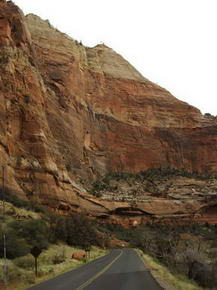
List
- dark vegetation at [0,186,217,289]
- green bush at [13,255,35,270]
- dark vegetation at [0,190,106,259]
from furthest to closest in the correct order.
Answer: dark vegetation at [0,190,106,259]
dark vegetation at [0,186,217,289]
green bush at [13,255,35,270]

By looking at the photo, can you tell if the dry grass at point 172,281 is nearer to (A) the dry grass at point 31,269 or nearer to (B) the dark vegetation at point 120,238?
(B) the dark vegetation at point 120,238

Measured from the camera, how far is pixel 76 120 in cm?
8944

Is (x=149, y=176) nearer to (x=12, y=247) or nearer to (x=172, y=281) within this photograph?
(x=12, y=247)

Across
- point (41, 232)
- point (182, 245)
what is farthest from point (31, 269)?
point (182, 245)

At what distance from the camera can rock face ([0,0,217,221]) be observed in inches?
2441

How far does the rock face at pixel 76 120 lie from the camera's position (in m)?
62.0

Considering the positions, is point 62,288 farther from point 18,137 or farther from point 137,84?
point 137,84

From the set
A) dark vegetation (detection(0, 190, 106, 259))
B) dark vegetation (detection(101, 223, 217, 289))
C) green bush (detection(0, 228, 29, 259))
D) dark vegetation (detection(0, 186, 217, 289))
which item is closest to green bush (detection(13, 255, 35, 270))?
dark vegetation (detection(0, 186, 217, 289))

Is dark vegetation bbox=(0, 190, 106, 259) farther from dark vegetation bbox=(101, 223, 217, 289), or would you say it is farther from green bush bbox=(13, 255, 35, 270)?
dark vegetation bbox=(101, 223, 217, 289)

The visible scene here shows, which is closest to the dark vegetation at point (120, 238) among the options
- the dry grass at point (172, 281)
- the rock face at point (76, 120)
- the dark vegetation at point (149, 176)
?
the dry grass at point (172, 281)

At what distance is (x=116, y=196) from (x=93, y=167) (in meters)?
9.04

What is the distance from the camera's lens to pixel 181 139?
370 ft

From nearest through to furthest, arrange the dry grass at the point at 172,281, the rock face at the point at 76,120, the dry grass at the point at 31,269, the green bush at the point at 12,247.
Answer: the dry grass at the point at 172,281 → the dry grass at the point at 31,269 → the green bush at the point at 12,247 → the rock face at the point at 76,120

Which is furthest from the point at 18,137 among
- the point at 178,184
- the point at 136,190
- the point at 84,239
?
the point at 178,184
